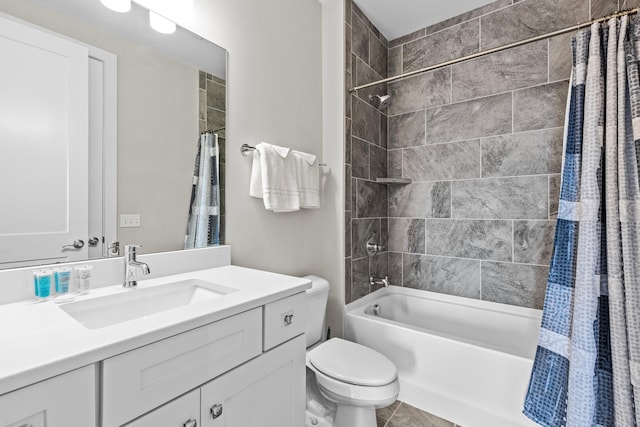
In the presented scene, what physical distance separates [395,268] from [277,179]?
1418 millimetres

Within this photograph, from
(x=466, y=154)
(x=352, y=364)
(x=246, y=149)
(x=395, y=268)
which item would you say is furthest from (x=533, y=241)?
(x=246, y=149)

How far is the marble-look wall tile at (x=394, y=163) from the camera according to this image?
8.43 feet

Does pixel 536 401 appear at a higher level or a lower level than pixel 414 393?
higher

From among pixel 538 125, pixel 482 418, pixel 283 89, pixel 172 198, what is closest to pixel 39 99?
pixel 172 198

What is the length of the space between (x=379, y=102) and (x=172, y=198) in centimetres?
176

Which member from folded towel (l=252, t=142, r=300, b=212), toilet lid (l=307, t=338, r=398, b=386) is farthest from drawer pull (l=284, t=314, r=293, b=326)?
folded towel (l=252, t=142, r=300, b=212)

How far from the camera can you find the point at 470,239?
7.36 ft

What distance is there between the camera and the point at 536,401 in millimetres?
1345

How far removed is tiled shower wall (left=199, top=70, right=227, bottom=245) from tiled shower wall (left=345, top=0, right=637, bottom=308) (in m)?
0.89

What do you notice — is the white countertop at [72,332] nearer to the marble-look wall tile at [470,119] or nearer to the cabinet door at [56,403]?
the cabinet door at [56,403]

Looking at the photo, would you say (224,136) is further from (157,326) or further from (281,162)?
(157,326)

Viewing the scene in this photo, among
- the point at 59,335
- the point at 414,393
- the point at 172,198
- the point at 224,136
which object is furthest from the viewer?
the point at 414,393

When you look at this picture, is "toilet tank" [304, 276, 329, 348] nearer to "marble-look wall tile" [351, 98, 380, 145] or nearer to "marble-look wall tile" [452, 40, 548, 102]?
"marble-look wall tile" [351, 98, 380, 145]

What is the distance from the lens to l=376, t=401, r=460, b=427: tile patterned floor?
1.68 metres
